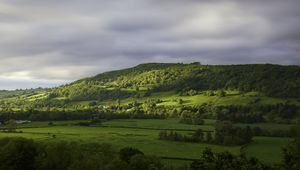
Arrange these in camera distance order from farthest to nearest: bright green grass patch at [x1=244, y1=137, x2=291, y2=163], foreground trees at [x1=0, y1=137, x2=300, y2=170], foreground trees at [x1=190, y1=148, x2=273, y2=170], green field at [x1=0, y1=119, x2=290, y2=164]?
green field at [x1=0, y1=119, x2=290, y2=164]
bright green grass patch at [x1=244, y1=137, x2=291, y2=163]
foreground trees at [x1=0, y1=137, x2=300, y2=170]
foreground trees at [x1=190, y1=148, x2=273, y2=170]

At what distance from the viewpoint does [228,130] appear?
130750 millimetres

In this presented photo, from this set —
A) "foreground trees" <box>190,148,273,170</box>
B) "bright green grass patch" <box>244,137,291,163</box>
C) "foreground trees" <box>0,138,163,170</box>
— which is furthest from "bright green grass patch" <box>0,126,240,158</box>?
"foreground trees" <box>190,148,273,170</box>

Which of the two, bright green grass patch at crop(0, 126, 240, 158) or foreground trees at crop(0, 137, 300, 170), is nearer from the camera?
foreground trees at crop(0, 137, 300, 170)

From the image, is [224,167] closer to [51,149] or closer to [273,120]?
[51,149]

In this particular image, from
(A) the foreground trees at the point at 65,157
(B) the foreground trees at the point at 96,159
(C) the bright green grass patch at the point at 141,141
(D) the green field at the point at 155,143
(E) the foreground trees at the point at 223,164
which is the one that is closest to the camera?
(E) the foreground trees at the point at 223,164

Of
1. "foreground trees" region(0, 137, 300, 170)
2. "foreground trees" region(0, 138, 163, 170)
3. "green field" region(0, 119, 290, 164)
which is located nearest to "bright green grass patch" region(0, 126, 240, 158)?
"green field" region(0, 119, 290, 164)

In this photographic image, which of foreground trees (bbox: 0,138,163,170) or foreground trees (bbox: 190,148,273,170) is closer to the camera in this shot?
foreground trees (bbox: 190,148,273,170)

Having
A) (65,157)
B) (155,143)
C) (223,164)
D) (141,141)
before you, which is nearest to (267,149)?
(155,143)

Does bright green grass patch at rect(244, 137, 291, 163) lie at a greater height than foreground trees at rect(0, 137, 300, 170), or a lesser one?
lesser

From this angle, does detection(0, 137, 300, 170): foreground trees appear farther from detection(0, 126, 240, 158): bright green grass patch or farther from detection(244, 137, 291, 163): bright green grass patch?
detection(0, 126, 240, 158): bright green grass patch

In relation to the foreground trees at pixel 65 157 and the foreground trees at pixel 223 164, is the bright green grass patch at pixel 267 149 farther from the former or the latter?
the foreground trees at pixel 65 157

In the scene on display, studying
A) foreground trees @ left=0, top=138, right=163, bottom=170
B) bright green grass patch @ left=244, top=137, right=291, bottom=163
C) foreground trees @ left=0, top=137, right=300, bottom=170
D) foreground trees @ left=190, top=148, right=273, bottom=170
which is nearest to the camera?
foreground trees @ left=190, top=148, right=273, bottom=170

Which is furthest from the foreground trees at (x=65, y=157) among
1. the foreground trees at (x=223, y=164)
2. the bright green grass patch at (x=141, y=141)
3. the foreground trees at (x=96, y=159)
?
the bright green grass patch at (x=141, y=141)

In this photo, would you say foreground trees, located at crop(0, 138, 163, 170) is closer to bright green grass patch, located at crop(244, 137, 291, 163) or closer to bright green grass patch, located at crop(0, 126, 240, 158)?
bright green grass patch, located at crop(0, 126, 240, 158)
